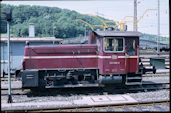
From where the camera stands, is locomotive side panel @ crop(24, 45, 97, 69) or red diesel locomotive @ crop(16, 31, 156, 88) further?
locomotive side panel @ crop(24, 45, 97, 69)

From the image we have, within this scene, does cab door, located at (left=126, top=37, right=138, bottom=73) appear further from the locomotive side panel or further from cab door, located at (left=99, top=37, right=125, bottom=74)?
the locomotive side panel

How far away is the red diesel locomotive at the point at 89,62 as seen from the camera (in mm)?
10312

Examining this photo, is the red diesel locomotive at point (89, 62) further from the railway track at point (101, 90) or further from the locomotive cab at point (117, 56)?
the railway track at point (101, 90)

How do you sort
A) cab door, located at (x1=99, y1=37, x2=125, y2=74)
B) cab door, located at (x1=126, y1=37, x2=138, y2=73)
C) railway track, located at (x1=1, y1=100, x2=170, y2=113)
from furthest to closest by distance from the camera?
cab door, located at (x1=126, y1=37, x2=138, y2=73) < cab door, located at (x1=99, y1=37, x2=125, y2=74) < railway track, located at (x1=1, y1=100, x2=170, y2=113)

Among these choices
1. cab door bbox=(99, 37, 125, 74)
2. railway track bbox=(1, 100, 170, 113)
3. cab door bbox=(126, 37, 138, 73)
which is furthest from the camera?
cab door bbox=(126, 37, 138, 73)

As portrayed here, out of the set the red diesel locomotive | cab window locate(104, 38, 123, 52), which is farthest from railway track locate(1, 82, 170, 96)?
cab window locate(104, 38, 123, 52)

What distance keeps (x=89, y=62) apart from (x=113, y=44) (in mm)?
1679

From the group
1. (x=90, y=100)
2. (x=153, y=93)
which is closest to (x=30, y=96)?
(x=90, y=100)

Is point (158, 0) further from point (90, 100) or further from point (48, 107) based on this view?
point (48, 107)

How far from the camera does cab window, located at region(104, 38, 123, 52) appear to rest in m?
10.3

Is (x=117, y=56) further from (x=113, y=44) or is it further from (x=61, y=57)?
(x=61, y=57)

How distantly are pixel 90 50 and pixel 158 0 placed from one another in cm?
1866

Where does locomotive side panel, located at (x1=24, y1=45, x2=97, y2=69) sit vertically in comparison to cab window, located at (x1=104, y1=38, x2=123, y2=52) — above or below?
below

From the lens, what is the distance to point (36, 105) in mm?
8281
